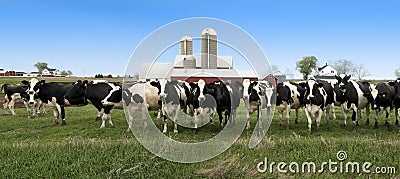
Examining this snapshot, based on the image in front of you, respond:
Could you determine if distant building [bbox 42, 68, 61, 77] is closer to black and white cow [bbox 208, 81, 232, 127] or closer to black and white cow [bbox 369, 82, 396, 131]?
black and white cow [bbox 208, 81, 232, 127]

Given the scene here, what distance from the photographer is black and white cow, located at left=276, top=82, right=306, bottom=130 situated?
13320 mm

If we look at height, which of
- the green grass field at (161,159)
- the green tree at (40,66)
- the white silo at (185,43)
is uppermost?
the green tree at (40,66)

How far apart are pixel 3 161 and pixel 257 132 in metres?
7.83

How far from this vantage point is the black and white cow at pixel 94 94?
13.7 metres

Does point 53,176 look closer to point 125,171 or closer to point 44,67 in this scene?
point 125,171

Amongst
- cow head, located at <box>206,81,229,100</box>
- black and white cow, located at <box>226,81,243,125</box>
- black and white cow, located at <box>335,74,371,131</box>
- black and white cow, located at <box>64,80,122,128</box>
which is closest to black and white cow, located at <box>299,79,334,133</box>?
black and white cow, located at <box>335,74,371,131</box>

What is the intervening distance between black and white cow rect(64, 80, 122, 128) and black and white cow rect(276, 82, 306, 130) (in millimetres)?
6393

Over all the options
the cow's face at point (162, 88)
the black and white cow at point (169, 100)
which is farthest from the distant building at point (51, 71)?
the black and white cow at point (169, 100)

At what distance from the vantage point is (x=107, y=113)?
1352cm

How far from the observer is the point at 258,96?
1328 centimetres

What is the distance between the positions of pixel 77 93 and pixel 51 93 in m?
1.34

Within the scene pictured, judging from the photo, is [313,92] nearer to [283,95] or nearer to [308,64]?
[283,95]

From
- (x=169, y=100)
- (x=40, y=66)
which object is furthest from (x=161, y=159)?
(x=40, y=66)

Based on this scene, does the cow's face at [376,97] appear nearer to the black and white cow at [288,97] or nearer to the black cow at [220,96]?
the black and white cow at [288,97]
